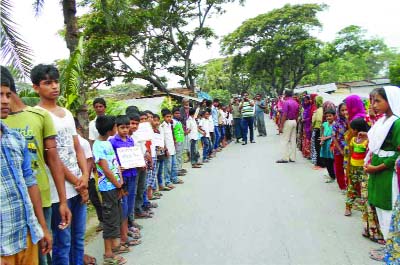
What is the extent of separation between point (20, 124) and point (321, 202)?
4.91 meters

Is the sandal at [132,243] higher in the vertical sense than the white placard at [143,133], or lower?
lower

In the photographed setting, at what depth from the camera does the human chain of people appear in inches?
86.7

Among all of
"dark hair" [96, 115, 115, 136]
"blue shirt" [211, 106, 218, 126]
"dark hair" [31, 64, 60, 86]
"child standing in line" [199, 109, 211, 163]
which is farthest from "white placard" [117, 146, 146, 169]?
"blue shirt" [211, 106, 218, 126]

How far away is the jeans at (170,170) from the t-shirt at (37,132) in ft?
16.0

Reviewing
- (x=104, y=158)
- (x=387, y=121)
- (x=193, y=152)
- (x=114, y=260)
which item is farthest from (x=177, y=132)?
(x=387, y=121)

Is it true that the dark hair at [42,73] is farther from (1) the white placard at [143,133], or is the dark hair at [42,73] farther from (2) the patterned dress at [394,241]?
(2) the patterned dress at [394,241]

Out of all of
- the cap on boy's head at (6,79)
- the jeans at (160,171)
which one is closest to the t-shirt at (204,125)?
the jeans at (160,171)

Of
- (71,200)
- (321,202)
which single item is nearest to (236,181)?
(321,202)

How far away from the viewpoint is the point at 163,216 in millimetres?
5707

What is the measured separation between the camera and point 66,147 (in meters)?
3.13

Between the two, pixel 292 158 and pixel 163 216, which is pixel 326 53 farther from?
pixel 163 216

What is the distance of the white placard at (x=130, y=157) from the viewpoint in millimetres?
4418

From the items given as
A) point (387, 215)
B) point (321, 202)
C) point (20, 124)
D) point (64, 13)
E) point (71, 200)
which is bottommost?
point (321, 202)

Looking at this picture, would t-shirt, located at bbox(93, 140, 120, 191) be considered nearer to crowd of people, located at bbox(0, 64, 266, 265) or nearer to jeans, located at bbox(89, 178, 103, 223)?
crowd of people, located at bbox(0, 64, 266, 265)
